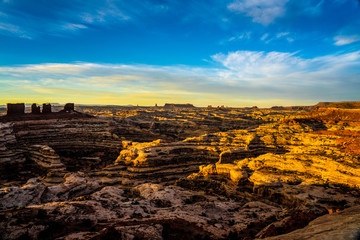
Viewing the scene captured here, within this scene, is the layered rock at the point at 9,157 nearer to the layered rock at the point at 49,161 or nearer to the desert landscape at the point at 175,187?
the desert landscape at the point at 175,187

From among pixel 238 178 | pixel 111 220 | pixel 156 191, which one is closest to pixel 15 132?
pixel 156 191

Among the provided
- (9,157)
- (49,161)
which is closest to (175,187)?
(49,161)

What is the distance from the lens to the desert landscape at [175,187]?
11516mm

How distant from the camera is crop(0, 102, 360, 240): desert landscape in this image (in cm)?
1152

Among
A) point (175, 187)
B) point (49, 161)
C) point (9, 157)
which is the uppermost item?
point (175, 187)

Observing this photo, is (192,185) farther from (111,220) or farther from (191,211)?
(111,220)

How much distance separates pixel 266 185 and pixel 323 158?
10798mm

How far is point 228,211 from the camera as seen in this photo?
1778 cm

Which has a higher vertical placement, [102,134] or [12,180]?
[102,134]

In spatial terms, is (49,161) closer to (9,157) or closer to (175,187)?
(9,157)

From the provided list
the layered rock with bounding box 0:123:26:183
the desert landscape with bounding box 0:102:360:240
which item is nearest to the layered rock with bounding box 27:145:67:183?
the desert landscape with bounding box 0:102:360:240

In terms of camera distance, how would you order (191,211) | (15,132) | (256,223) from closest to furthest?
(256,223), (191,211), (15,132)

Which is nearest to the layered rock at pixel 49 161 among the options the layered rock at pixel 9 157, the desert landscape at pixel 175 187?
the desert landscape at pixel 175 187

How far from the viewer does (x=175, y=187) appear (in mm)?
23719
